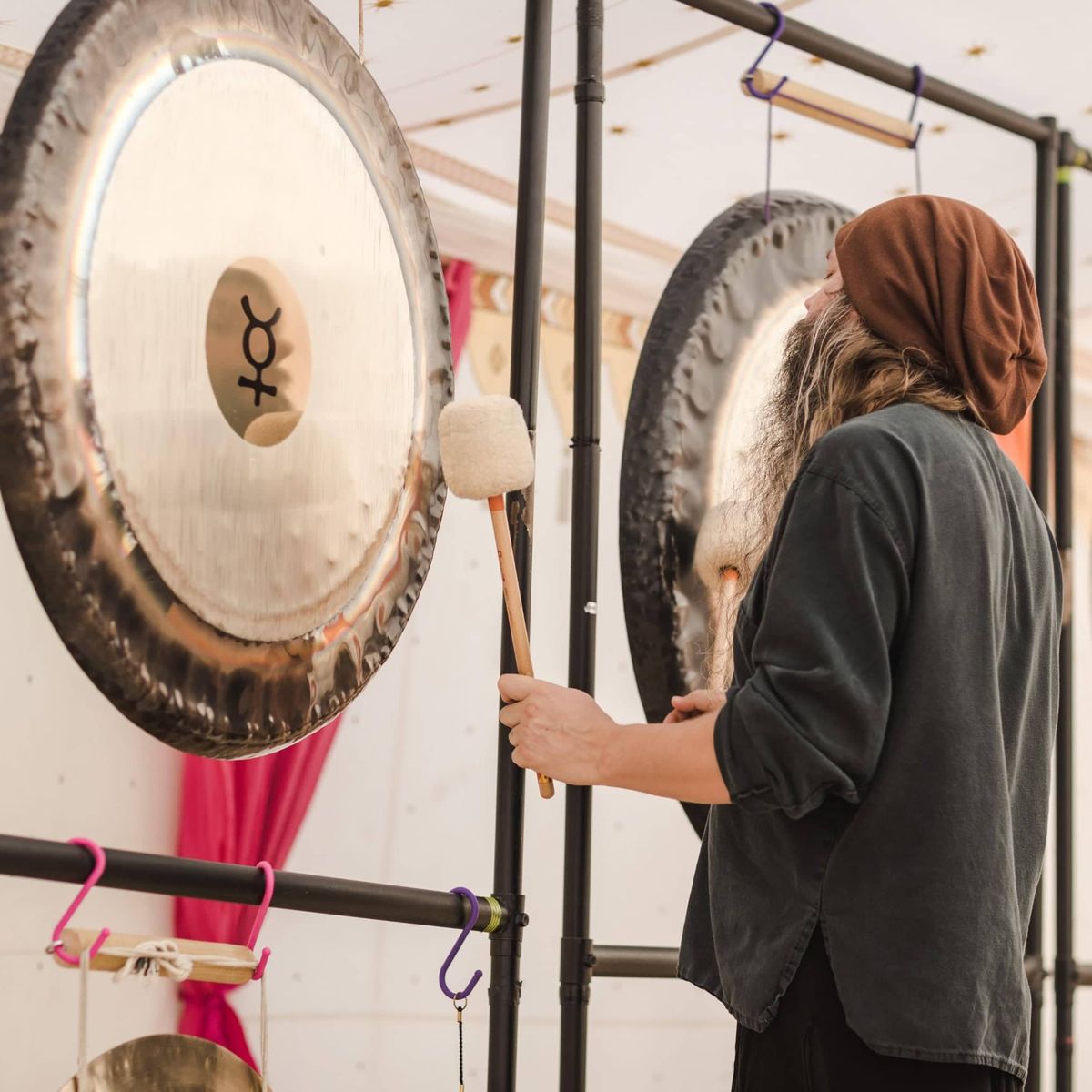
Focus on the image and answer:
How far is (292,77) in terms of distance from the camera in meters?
1.14

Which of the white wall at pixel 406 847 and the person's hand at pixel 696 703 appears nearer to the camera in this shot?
the person's hand at pixel 696 703

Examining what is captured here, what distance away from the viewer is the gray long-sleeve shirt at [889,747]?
88cm

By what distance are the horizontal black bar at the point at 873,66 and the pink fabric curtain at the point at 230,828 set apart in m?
1.30

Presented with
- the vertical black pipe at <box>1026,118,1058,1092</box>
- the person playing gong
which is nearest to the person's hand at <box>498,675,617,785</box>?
the person playing gong

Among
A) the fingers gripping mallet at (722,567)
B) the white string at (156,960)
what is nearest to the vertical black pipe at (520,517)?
the fingers gripping mallet at (722,567)

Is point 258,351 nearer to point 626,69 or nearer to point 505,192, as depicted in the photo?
point 626,69

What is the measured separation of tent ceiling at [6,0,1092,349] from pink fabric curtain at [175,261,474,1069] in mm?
971

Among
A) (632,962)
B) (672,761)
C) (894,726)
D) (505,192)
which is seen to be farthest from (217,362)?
(505,192)

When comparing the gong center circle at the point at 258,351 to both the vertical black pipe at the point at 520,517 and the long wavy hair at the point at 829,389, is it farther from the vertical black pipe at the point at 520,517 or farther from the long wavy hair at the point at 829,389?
the long wavy hair at the point at 829,389

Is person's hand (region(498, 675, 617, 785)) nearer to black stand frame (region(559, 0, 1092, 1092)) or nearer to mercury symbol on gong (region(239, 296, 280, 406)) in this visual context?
black stand frame (region(559, 0, 1092, 1092))

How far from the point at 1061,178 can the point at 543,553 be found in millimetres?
1180

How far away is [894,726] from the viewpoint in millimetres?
922

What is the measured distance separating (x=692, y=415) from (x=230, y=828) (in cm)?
117

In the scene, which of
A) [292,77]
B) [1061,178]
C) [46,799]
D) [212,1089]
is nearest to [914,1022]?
[212,1089]
